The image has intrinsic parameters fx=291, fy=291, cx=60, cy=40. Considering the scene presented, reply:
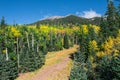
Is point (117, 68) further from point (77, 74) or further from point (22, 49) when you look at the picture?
point (22, 49)

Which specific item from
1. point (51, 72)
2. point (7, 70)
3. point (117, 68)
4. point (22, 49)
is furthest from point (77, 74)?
point (22, 49)

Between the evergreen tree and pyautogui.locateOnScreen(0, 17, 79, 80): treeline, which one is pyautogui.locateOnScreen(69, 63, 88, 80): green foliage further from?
the evergreen tree

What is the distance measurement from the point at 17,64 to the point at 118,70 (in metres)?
38.5

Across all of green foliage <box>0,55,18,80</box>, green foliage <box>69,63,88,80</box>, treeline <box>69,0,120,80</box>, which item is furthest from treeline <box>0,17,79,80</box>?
green foliage <box>69,63,88,80</box>

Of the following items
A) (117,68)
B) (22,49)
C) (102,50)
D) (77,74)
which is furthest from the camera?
(22,49)

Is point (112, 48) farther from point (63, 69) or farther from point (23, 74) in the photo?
point (23, 74)

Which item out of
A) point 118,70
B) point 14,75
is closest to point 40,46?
point 14,75

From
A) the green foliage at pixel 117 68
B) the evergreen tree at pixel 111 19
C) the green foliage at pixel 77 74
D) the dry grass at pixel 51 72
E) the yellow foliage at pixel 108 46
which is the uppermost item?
the evergreen tree at pixel 111 19

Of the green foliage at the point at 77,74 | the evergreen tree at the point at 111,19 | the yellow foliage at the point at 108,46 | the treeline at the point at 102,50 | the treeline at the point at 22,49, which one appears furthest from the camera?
the evergreen tree at the point at 111,19

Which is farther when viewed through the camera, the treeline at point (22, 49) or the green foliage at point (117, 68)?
the treeline at point (22, 49)

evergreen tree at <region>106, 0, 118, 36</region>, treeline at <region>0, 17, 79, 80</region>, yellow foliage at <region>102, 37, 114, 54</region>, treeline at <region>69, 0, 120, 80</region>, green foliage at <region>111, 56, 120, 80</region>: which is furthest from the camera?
evergreen tree at <region>106, 0, 118, 36</region>

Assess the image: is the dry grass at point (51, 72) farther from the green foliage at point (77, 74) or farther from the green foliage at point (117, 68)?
the green foliage at point (117, 68)

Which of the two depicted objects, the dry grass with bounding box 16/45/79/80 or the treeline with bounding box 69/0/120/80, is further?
the dry grass with bounding box 16/45/79/80

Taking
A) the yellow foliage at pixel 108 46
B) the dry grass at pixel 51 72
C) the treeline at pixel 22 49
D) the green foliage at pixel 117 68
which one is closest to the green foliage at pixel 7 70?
the treeline at pixel 22 49
